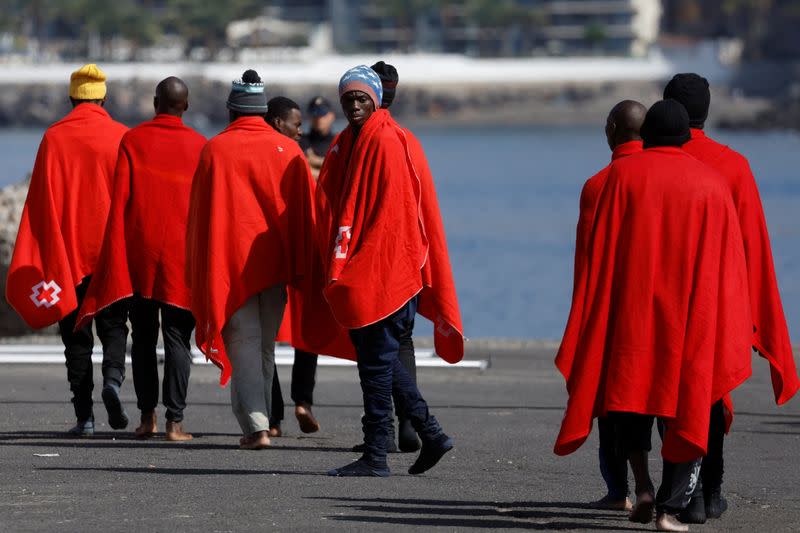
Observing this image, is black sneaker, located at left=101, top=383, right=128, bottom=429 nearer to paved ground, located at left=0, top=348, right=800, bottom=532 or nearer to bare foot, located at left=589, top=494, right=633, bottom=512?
paved ground, located at left=0, top=348, right=800, bottom=532

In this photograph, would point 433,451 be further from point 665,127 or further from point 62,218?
point 62,218

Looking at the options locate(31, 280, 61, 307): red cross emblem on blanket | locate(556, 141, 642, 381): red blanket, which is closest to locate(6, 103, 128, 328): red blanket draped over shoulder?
locate(31, 280, 61, 307): red cross emblem on blanket

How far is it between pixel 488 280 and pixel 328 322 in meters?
26.9

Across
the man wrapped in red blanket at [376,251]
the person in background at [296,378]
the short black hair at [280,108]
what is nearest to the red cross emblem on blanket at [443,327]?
the man wrapped in red blanket at [376,251]

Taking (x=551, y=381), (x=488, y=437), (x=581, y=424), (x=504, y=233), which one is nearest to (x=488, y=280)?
(x=504, y=233)

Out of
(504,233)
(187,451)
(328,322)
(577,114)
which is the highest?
(328,322)

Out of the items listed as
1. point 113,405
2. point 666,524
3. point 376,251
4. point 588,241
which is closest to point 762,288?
point 588,241

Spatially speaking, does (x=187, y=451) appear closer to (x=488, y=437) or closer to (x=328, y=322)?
(x=328, y=322)

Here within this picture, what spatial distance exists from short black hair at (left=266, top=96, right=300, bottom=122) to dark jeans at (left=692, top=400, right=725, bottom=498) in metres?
3.20

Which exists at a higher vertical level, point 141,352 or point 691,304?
point 691,304

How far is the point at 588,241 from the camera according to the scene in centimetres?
644

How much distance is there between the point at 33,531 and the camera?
629 cm

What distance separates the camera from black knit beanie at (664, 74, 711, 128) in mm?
6984

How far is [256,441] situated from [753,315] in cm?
259
